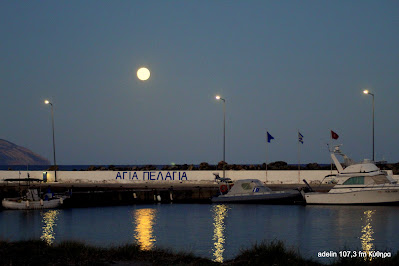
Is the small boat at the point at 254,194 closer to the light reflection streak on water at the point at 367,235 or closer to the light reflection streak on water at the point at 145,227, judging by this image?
the light reflection streak on water at the point at 145,227

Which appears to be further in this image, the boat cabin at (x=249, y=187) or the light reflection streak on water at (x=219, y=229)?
the boat cabin at (x=249, y=187)

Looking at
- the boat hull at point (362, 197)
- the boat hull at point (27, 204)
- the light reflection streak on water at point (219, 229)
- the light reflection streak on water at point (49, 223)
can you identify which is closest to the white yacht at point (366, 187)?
the boat hull at point (362, 197)

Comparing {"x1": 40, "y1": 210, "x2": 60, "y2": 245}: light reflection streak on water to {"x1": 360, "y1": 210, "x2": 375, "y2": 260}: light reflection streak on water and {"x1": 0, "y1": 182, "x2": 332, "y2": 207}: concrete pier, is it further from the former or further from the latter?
{"x1": 360, "y1": 210, "x2": 375, "y2": 260}: light reflection streak on water

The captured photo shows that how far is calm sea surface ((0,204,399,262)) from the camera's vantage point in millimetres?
30623

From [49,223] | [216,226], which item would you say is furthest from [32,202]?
[216,226]

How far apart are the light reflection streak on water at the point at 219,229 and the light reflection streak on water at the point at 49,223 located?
420 inches

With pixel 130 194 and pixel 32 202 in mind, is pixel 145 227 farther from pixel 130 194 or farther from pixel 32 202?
pixel 130 194

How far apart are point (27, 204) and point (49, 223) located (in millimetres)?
9825

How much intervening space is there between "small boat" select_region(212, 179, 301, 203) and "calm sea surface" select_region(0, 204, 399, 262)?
88 centimetres

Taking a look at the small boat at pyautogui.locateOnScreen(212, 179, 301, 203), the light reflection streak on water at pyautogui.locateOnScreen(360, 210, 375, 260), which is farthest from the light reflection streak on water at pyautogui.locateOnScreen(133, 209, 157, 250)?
the light reflection streak on water at pyautogui.locateOnScreen(360, 210, 375, 260)

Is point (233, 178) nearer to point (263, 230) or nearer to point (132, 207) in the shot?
point (132, 207)

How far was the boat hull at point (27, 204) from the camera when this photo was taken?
5178 cm

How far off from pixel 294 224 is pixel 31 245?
25239 mm

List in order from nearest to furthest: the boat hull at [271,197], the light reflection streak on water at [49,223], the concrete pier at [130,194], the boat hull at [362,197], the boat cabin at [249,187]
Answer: the light reflection streak on water at [49,223] < the boat hull at [362,197] < the boat hull at [271,197] < the boat cabin at [249,187] < the concrete pier at [130,194]
